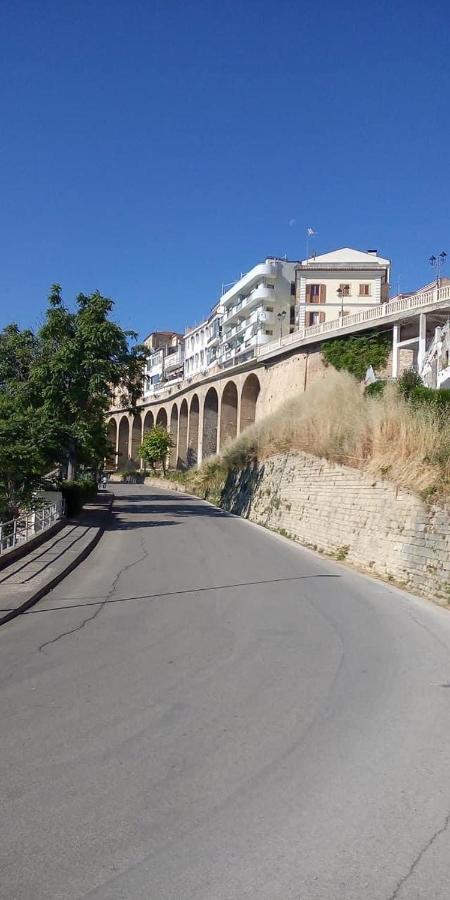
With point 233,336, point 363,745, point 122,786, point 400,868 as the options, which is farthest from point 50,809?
point 233,336

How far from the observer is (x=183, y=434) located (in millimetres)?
79938

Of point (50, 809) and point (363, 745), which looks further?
point (363, 745)

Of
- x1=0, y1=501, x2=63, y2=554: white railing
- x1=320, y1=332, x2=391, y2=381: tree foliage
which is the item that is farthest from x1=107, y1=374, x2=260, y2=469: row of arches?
x1=0, y1=501, x2=63, y2=554: white railing

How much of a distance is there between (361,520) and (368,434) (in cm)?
269

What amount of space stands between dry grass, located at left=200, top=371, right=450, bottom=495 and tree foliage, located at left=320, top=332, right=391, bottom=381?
715 centimetres

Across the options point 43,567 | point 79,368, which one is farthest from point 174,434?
point 43,567

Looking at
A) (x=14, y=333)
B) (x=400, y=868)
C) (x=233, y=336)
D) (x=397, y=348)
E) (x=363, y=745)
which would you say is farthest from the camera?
(x=233, y=336)

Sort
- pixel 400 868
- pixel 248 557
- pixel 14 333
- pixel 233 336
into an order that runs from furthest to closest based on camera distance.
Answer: pixel 233 336 → pixel 14 333 → pixel 248 557 → pixel 400 868

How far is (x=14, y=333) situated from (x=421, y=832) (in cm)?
2774

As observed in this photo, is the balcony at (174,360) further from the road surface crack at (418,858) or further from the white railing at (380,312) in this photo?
the road surface crack at (418,858)

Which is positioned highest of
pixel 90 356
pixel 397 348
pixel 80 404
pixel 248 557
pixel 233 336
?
pixel 233 336

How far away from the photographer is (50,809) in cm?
397

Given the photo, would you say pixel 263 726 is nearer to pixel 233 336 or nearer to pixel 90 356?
pixel 90 356

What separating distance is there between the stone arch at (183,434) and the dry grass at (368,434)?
45.7 m
